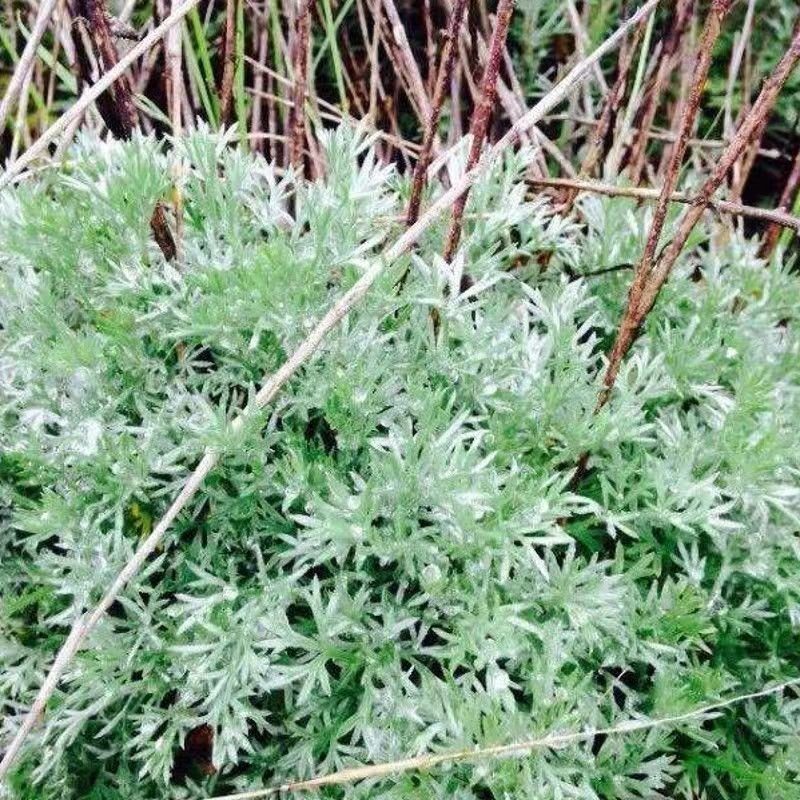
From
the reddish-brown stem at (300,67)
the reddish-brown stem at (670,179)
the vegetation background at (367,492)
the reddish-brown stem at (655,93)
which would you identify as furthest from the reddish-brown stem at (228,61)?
the reddish-brown stem at (655,93)

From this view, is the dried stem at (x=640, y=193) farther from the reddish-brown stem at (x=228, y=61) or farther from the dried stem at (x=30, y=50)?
the dried stem at (x=30, y=50)

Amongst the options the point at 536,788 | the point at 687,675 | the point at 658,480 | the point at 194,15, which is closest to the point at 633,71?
the point at 194,15

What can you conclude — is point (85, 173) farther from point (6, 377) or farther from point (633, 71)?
point (633, 71)

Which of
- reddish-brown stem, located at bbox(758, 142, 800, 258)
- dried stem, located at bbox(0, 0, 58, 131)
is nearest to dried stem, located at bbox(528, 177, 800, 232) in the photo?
reddish-brown stem, located at bbox(758, 142, 800, 258)

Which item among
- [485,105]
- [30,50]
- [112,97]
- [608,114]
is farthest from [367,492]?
[608,114]

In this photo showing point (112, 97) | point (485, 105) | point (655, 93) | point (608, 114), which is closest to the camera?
point (485, 105)

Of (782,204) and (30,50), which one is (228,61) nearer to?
(30,50)
